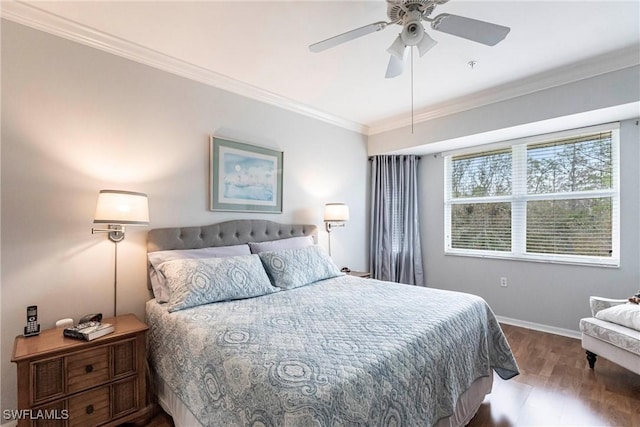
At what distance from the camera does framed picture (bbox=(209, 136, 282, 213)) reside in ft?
9.08

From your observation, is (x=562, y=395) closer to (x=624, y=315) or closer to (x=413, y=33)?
(x=624, y=315)

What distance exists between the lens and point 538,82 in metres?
2.87

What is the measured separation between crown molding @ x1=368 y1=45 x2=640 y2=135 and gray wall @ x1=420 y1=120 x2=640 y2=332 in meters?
0.77

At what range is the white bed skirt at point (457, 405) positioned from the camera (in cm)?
162

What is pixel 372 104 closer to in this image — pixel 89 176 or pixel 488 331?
pixel 488 331

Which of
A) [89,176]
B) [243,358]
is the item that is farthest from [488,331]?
[89,176]

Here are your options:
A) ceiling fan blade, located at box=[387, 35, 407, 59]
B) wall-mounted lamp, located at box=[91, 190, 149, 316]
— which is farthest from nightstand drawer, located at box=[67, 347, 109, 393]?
ceiling fan blade, located at box=[387, 35, 407, 59]

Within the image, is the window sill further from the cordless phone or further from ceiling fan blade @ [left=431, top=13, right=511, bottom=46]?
the cordless phone

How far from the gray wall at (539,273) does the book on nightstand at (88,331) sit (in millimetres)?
3857

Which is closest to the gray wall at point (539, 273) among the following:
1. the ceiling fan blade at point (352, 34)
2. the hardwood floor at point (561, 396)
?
the hardwood floor at point (561, 396)

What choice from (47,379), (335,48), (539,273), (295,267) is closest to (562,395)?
(539,273)

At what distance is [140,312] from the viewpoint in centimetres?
232

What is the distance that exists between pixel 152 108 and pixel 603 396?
3.98 metres

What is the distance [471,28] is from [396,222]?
2.97 metres
